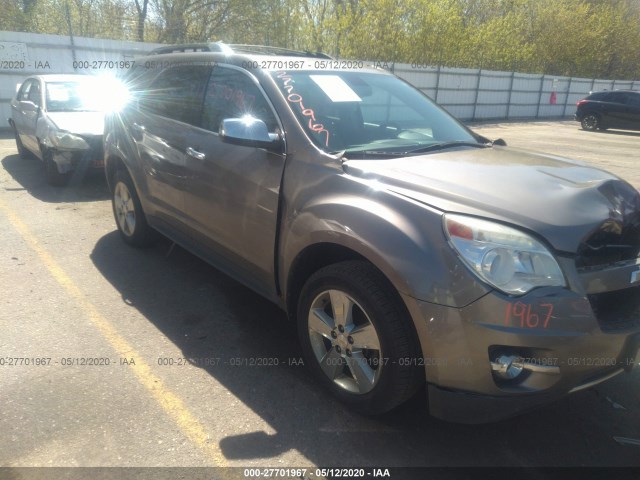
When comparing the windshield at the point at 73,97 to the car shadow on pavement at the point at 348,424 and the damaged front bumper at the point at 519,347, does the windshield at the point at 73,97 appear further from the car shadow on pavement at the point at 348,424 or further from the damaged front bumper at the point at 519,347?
the damaged front bumper at the point at 519,347

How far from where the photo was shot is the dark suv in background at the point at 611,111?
19453 millimetres

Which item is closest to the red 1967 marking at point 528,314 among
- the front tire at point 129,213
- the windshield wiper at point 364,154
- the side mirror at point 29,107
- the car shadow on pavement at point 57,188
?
the windshield wiper at point 364,154

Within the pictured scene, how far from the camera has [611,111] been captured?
19984 mm

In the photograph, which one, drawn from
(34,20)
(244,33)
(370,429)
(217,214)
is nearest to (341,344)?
(370,429)

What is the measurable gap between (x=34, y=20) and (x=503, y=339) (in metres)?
22.9

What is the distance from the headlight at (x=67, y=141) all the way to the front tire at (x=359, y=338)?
5551mm

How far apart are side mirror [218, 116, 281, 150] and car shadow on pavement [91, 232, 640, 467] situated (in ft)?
4.48

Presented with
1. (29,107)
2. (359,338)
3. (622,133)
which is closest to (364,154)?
(359,338)

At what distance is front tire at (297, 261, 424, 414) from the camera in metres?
2.35

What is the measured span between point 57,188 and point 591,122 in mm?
20644

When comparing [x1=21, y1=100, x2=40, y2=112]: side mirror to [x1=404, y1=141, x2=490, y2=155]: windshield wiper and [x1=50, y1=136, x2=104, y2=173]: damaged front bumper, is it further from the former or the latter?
[x1=404, y1=141, x2=490, y2=155]: windshield wiper

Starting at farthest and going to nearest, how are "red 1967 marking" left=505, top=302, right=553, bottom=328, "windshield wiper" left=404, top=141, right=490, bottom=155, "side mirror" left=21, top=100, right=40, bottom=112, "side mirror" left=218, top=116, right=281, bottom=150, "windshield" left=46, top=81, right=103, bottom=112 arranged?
1. "windshield" left=46, top=81, right=103, bottom=112
2. "side mirror" left=21, top=100, right=40, bottom=112
3. "windshield wiper" left=404, top=141, right=490, bottom=155
4. "side mirror" left=218, top=116, right=281, bottom=150
5. "red 1967 marking" left=505, top=302, right=553, bottom=328

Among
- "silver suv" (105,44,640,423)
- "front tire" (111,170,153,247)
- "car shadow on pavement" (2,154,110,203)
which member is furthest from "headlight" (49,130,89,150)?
"silver suv" (105,44,640,423)

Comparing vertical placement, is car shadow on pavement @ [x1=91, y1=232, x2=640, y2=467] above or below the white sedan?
below
